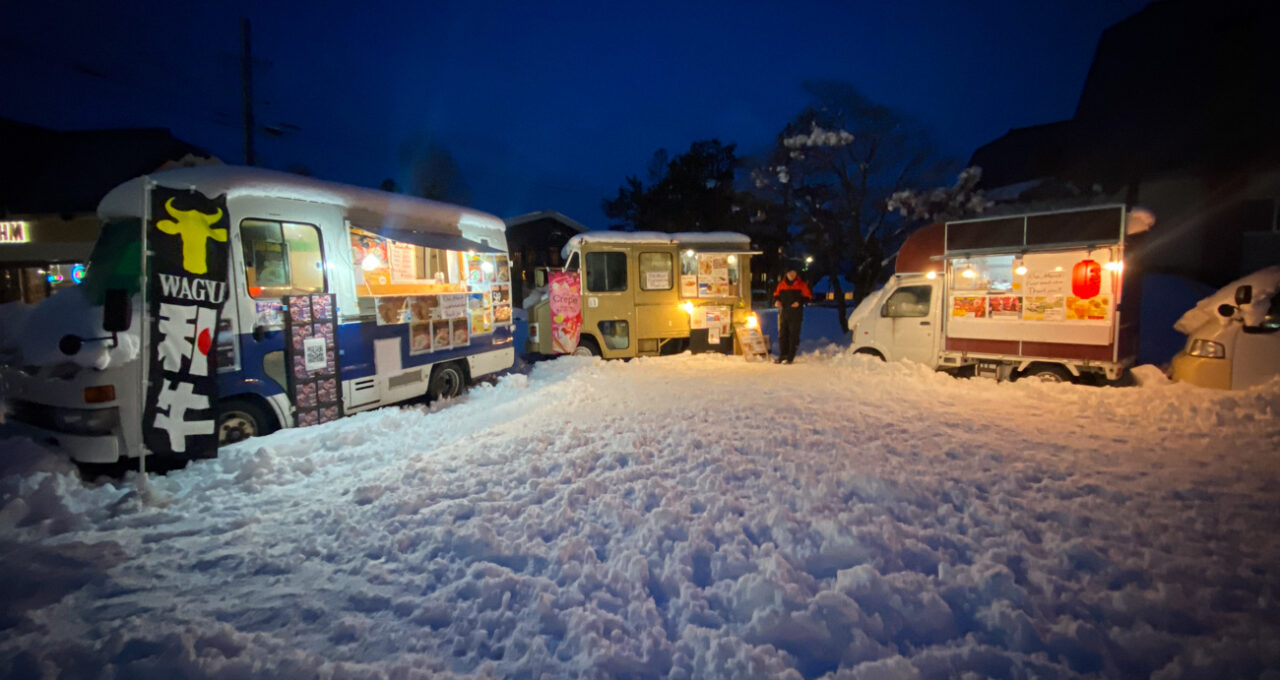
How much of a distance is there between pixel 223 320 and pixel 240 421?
1.08m

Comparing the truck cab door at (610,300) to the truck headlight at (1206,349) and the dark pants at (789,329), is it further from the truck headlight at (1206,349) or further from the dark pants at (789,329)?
the truck headlight at (1206,349)

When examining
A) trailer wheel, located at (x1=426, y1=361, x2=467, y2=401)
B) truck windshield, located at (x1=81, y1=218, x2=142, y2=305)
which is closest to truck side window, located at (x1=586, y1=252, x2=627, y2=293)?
trailer wheel, located at (x1=426, y1=361, x2=467, y2=401)

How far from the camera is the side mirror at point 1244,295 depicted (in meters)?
6.56

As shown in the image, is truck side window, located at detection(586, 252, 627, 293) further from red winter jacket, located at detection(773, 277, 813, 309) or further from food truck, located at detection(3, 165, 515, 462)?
food truck, located at detection(3, 165, 515, 462)

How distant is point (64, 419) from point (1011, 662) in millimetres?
6762

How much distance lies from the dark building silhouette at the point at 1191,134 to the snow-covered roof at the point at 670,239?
28.7ft

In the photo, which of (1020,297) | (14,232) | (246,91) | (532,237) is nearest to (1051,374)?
(1020,297)

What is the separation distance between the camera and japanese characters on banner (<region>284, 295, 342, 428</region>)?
564 centimetres

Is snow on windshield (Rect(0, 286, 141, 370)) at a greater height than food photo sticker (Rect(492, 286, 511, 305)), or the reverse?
food photo sticker (Rect(492, 286, 511, 305))

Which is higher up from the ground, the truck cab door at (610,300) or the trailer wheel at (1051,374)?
the truck cab door at (610,300)

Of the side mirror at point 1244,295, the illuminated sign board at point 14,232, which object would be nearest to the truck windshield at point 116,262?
the side mirror at point 1244,295

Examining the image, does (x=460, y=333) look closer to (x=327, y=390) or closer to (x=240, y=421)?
(x=327, y=390)

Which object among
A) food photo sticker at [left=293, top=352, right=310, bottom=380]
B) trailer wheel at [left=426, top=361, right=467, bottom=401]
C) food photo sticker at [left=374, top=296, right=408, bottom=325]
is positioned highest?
food photo sticker at [left=374, top=296, right=408, bottom=325]

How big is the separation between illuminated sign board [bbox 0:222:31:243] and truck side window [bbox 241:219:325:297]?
22.0 meters
